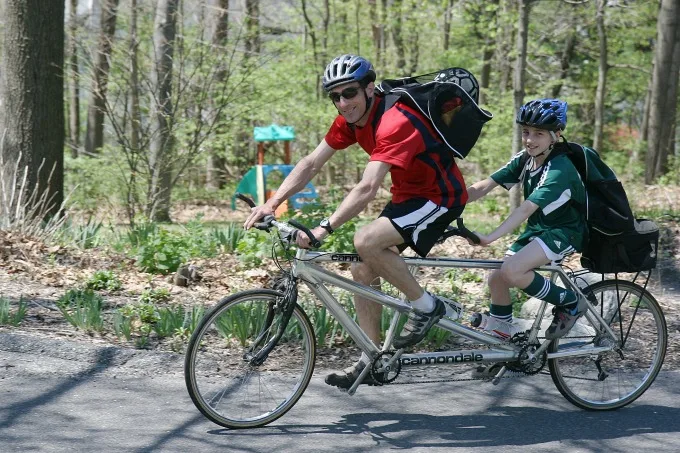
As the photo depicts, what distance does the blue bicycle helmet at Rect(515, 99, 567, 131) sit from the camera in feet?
16.2

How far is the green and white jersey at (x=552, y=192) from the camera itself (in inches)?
194

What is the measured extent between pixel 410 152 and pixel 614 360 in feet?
6.56

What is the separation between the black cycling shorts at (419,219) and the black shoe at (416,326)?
0.34 m

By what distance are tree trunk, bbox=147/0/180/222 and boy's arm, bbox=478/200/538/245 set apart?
6.74 metres

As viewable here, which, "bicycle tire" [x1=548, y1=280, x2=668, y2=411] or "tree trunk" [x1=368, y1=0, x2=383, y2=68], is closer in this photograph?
"bicycle tire" [x1=548, y1=280, x2=668, y2=411]

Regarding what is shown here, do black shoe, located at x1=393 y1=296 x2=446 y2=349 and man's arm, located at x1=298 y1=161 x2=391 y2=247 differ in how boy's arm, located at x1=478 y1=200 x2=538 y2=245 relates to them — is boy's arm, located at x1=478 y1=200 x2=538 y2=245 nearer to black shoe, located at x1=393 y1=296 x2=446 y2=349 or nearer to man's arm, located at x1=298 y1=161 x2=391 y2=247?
black shoe, located at x1=393 y1=296 x2=446 y2=349

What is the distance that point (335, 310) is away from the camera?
190 inches

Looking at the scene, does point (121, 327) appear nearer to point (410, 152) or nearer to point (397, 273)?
point (397, 273)

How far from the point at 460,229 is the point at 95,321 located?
8.88 ft

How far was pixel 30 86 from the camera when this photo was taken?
9664 millimetres

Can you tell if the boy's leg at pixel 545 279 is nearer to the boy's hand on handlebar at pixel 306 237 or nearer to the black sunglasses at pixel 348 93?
the boy's hand on handlebar at pixel 306 237

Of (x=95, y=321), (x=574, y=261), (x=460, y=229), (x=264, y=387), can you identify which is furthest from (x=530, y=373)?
(x=574, y=261)

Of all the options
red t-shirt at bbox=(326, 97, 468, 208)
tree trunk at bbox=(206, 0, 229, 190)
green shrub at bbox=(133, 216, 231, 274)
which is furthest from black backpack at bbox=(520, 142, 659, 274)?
tree trunk at bbox=(206, 0, 229, 190)

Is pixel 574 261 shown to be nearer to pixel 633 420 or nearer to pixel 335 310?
pixel 633 420
